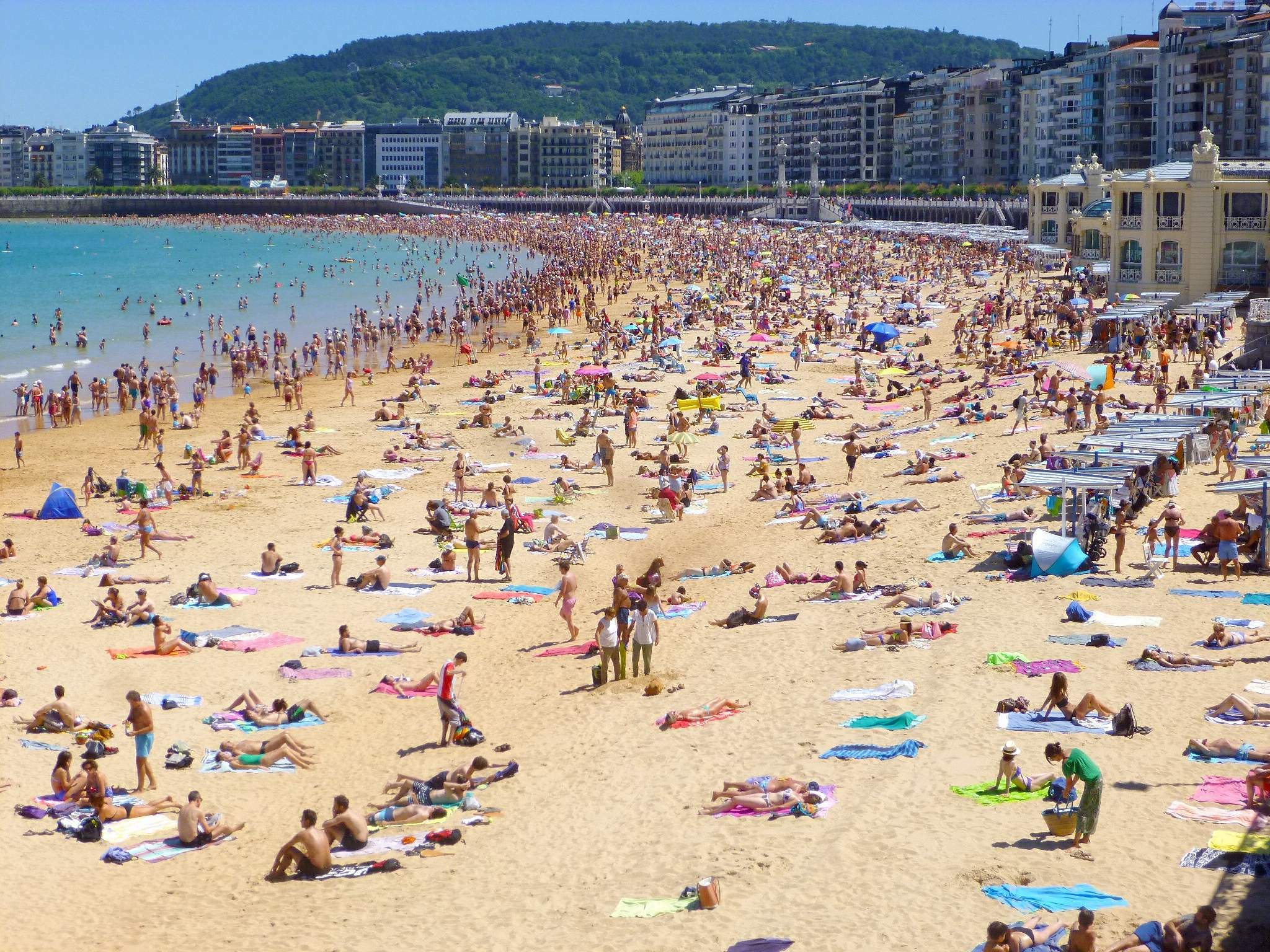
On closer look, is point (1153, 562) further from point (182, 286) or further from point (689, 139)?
point (689, 139)

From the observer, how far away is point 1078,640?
12984 millimetres

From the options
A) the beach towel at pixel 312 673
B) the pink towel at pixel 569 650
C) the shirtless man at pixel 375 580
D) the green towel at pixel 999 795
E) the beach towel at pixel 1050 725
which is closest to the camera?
the green towel at pixel 999 795

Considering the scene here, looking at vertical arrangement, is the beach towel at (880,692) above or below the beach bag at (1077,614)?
below

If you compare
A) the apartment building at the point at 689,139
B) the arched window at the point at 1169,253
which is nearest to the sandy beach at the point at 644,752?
the arched window at the point at 1169,253

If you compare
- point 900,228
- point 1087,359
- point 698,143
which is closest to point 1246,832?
point 1087,359

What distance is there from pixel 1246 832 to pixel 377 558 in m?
10.7

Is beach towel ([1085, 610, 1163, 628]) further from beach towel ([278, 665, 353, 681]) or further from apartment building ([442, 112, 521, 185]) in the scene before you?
apartment building ([442, 112, 521, 185])

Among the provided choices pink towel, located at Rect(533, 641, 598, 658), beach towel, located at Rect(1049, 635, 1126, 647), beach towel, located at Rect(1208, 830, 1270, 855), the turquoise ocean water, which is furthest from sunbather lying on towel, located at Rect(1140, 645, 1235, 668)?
the turquoise ocean water

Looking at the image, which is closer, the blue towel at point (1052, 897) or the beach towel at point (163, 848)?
the blue towel at point (1052, 897)

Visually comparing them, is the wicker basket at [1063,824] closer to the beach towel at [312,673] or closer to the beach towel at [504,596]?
the beach towel at [312,673]

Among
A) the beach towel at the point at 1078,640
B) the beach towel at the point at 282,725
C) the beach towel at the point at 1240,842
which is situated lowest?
the beach towel at the point at 282,725

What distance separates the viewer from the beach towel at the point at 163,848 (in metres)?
10.2

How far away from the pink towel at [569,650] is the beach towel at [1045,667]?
4172mm

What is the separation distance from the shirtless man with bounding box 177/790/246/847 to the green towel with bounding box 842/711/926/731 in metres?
4.64
